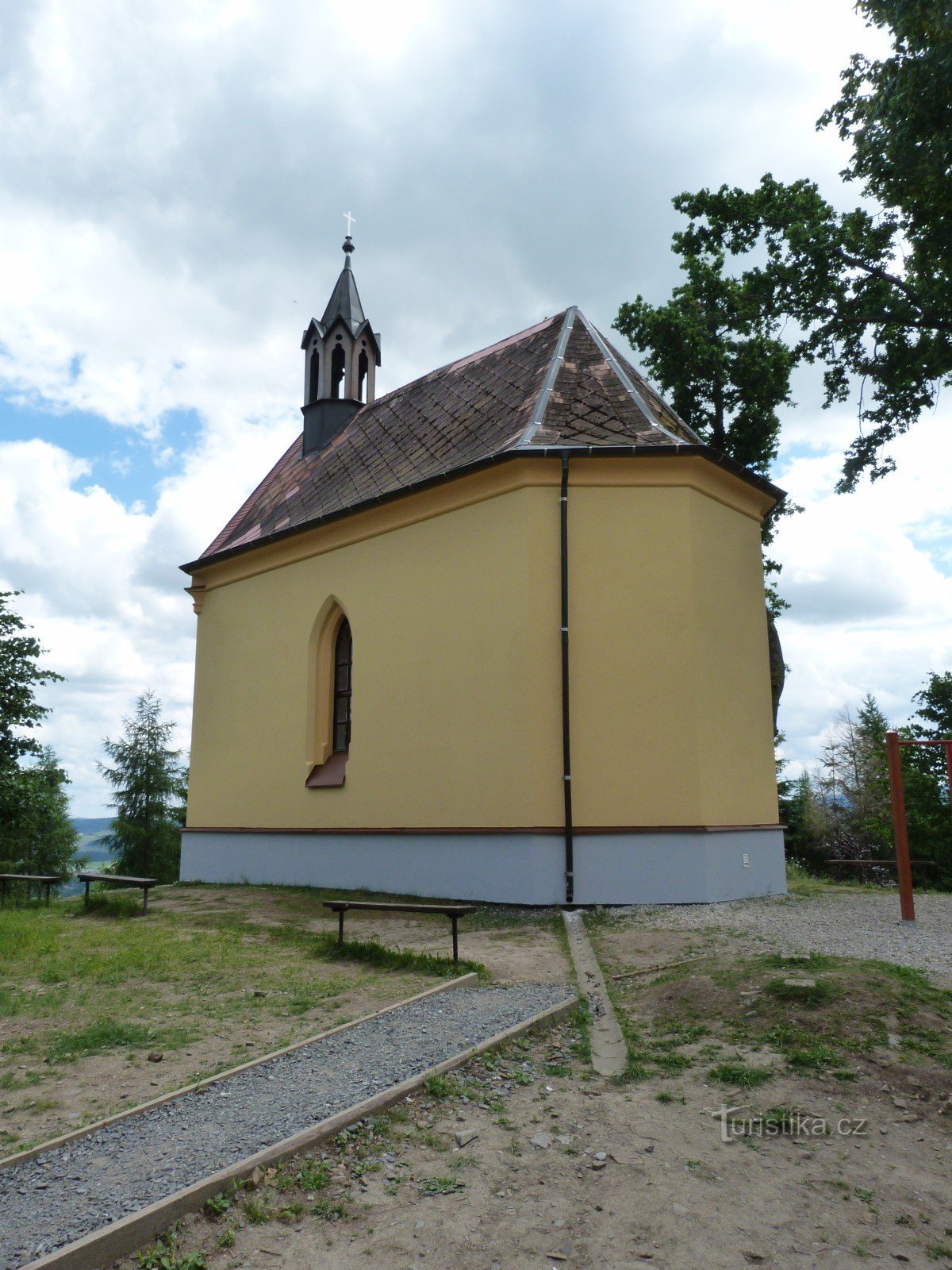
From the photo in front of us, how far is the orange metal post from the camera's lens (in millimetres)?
10305

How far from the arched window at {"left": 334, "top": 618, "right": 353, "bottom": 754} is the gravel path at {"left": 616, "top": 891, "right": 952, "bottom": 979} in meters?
6.22

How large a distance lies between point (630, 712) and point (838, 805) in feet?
97.6

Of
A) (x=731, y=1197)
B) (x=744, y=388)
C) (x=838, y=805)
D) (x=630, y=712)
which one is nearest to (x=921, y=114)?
(x=744, y=388)

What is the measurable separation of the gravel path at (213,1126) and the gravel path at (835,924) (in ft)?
11.2

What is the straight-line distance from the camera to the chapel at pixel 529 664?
12.1 meters

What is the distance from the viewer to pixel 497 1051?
5.54 meters

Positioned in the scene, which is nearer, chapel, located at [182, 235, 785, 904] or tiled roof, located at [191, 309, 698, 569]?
chapel, located at [182, 235, 785, 904]

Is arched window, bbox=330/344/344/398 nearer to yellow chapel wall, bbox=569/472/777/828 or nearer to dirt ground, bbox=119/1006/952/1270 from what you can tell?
yellow chapel wall, bbox=569/472/777/828

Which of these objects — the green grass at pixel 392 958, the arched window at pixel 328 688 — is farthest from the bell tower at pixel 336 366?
the green grass at pixel 392 958

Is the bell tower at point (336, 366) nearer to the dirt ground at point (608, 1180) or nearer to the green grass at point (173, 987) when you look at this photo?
the green grass at point (173, 987)

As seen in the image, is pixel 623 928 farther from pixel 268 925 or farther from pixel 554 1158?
pixel 554 1158

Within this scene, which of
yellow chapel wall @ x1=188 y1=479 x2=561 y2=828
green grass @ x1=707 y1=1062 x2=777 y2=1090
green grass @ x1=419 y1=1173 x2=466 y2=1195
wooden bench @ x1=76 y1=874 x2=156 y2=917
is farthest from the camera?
yellow chapel wall @ x1=188 y1=479 x2=561 y2=828

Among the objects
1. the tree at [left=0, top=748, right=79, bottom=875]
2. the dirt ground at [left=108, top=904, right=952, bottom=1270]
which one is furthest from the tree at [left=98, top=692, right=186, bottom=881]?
the dirt ground at [left=108, top=904, right=952, bottom=1270]

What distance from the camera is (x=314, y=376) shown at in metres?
21.7
